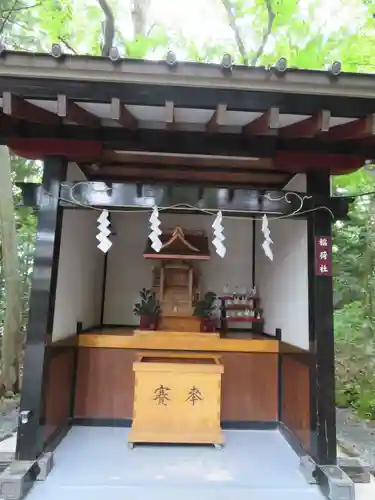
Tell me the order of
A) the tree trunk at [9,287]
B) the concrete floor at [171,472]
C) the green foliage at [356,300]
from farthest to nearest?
the tree trunk at [9,287]
the green foliage at [356,300]
the concrete floor at [171,472]

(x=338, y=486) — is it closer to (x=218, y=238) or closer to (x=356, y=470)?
(x=356, y=470)

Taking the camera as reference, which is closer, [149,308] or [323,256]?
[323,256]

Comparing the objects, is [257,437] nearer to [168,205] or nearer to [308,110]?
[168,205]

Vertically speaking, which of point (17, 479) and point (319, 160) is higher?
point (319, 160)

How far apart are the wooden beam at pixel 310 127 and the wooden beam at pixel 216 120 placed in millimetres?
582

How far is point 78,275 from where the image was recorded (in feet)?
14.2

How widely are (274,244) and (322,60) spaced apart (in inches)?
133

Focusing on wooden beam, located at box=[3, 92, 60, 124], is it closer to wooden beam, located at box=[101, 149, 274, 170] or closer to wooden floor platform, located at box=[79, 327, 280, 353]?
wooden beam, located at box=[101, 149, 274, 170]

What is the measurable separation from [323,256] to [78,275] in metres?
2.61

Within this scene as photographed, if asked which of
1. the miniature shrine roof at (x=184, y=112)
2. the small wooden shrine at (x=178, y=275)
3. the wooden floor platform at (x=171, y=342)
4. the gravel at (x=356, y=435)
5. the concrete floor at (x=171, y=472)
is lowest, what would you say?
the gravel at (x=356, y=435)

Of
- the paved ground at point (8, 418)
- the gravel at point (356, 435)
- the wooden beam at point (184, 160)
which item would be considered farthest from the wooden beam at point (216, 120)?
the paved ground at point (8, 418)

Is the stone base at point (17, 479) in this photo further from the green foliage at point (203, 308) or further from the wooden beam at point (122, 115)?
the wooden beam at point (122, 115)

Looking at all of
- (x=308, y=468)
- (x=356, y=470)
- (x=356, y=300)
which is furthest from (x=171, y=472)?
(x=356, y=300)

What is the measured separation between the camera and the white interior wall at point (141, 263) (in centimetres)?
553
